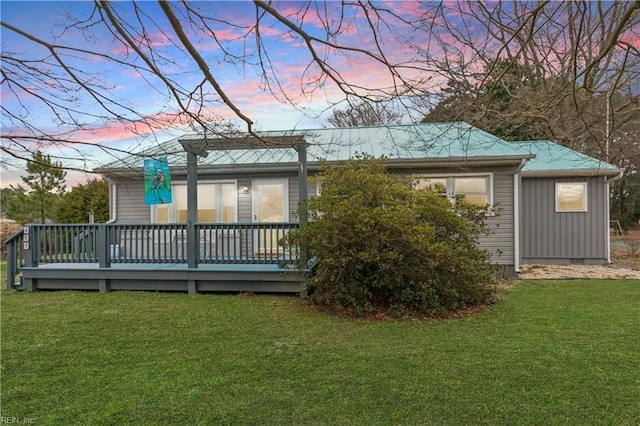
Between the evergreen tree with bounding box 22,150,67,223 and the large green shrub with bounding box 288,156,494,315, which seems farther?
the evergreen tree with bounding box 22,150,67,223

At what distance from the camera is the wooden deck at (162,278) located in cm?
721

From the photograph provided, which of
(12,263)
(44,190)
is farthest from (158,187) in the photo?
(44,190)

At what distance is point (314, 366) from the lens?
386cm

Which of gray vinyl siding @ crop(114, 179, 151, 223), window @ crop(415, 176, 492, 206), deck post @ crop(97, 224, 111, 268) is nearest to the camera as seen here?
deck post @ crop(97, 224, 111, 268)

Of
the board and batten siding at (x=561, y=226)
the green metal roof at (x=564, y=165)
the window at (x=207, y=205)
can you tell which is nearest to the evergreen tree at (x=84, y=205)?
the window at (x=207, y=205)

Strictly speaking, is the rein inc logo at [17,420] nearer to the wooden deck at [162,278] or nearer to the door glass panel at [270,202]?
the wooden deck at [162,278]

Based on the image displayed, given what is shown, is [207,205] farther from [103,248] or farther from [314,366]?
[314,366]

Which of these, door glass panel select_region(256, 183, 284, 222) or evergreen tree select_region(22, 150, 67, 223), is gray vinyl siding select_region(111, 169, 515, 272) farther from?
evergreen tree select_region(22, 150, 67, 223)

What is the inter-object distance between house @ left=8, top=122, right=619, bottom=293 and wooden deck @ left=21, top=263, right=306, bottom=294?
2 centimetres

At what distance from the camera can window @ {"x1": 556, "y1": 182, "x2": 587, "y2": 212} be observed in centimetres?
1087

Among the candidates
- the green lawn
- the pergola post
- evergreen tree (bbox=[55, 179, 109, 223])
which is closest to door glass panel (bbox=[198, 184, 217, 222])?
the pergola post

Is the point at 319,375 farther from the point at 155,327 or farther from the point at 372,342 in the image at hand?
the point at 155,327

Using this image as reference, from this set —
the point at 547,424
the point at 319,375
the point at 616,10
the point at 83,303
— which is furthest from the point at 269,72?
the point at 83,303

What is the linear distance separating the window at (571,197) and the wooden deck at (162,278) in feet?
27.1
